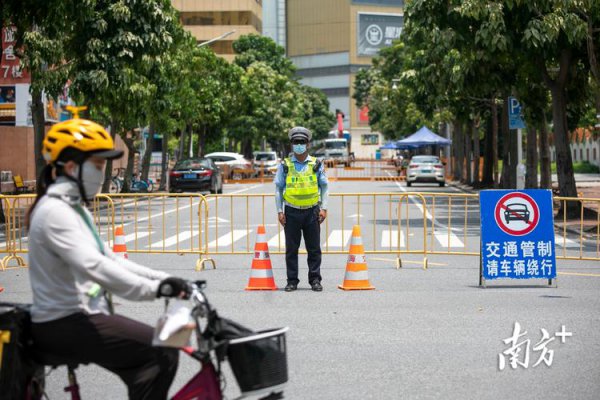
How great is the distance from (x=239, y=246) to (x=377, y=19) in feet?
483

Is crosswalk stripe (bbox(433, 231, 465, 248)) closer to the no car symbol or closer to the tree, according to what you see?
the no car symbol

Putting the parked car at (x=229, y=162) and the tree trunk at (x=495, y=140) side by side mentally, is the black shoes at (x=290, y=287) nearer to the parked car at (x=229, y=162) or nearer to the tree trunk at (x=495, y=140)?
the tree trunk at (x=495, y=140)

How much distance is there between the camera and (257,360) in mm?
4863

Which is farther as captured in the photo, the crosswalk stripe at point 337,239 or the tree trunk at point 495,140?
the tree trunk at point 495,140

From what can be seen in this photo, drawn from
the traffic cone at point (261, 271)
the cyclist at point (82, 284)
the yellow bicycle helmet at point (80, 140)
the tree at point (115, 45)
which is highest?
the tree at point (115, 45)

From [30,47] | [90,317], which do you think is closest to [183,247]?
[30,47]

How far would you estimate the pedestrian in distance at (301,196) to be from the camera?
1285cm

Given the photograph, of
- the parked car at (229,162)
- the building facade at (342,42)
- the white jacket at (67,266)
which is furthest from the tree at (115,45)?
the building facade at (342,42)

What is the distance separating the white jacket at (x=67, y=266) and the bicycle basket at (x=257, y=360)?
43 centimetres

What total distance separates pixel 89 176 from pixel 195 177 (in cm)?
3856

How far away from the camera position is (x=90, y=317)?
5008 millimetres

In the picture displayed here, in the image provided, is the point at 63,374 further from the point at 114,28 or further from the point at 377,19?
the point at 377,19

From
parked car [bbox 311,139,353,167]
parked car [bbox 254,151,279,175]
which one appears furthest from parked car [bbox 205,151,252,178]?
parked car [bbox 311,139,353,167]

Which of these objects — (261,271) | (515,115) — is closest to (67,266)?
(261,271)
